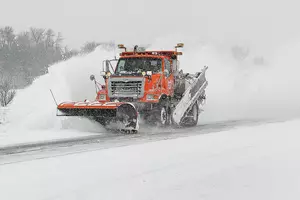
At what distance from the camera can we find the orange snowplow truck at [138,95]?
12.2m

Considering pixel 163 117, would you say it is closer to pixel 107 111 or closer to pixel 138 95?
Answer: pixel 138 95

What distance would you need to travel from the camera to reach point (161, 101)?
13.8 metres

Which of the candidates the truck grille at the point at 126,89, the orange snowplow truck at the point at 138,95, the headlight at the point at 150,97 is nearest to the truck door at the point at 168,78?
the orange snowplow truck at the point at 138,95

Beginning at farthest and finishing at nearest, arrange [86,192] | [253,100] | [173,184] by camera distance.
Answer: [253,100]
[173,184]
[86,192]

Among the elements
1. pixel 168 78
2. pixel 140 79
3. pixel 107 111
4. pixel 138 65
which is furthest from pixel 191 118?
pixel 107 111

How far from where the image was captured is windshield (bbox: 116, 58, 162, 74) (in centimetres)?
1402

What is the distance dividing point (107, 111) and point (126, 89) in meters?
1.83

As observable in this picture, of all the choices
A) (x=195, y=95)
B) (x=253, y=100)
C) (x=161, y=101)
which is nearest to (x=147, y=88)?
(x=161, y=101)

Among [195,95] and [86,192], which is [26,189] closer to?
[86,192]

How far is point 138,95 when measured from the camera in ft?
43.7

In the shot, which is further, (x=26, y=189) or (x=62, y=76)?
(x=62, y=76)

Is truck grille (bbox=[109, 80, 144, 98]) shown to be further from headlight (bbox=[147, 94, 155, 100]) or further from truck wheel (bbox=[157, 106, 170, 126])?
truck wheel (bbox=[157, 106, 170, 126])

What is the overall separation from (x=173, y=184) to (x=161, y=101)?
8.41m

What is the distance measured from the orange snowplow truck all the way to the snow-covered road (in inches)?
128
